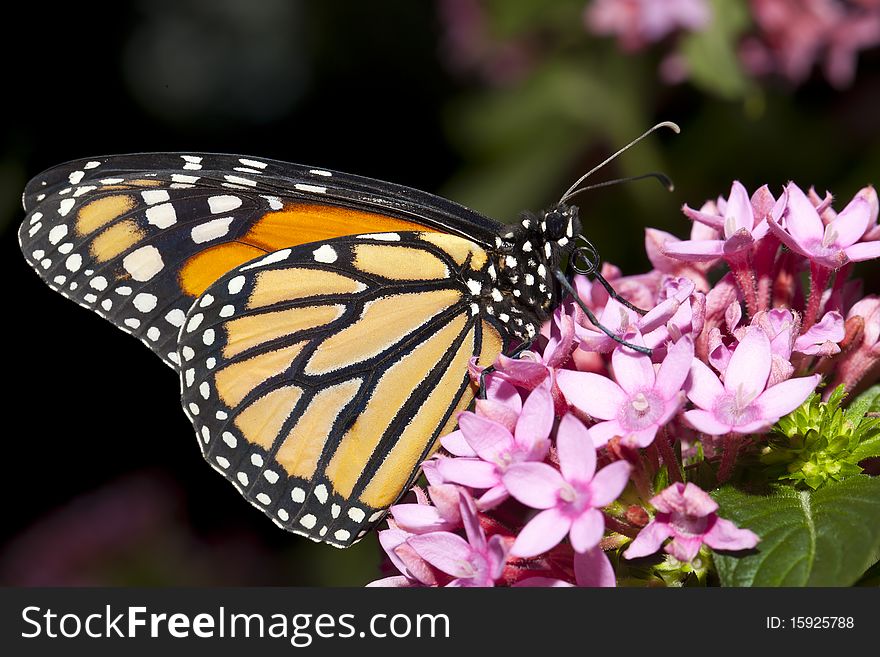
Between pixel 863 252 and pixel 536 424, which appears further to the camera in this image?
pixel 863 252

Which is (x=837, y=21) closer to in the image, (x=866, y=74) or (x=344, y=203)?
(x=866, y=74)

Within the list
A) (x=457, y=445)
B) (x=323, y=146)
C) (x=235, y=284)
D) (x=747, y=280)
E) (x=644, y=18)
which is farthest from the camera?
(x=323, y=146)

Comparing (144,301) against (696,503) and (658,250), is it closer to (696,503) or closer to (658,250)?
(658,250)

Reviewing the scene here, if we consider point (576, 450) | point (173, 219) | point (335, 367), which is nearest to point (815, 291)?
point (576, 450)

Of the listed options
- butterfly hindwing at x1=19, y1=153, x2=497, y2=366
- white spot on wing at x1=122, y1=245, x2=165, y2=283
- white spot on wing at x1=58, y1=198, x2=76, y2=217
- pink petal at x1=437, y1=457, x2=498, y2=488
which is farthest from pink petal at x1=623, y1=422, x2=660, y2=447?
white spot on wing at x1=58, y1=198, x2=76, y2=217

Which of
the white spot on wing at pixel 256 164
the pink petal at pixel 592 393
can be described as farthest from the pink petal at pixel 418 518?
the white spot on wing at pixel 256 164

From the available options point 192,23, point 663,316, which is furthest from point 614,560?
point 192,23
